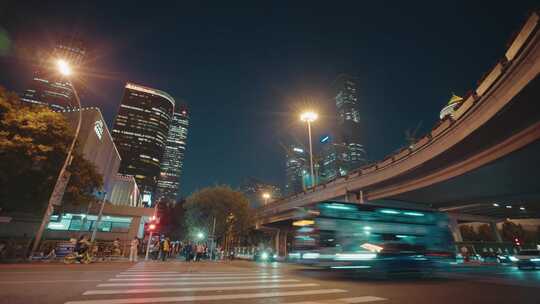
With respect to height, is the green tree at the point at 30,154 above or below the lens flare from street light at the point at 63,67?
below

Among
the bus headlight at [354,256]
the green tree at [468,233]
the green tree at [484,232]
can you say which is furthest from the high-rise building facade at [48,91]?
the green tree at [484,232]

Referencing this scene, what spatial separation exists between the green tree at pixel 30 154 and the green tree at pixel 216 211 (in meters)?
13.9

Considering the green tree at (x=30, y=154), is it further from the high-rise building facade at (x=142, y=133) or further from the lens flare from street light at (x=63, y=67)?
the high-rise building facade at (x=142, y=133)

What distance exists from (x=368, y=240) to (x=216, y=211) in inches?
988

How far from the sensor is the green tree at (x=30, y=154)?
55.0ft

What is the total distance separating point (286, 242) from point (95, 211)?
40.9m

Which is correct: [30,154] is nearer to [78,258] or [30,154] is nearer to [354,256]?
[78,258]

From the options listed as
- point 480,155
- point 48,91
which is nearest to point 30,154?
point 480,155

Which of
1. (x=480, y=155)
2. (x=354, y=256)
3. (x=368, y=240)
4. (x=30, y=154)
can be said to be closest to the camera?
(x=354, y=256)

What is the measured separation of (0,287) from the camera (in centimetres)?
679

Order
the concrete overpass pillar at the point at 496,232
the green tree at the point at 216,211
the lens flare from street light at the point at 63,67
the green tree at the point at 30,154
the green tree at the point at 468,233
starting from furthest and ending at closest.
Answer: the green tree at the point at 468,233, the concrete overpass pillar at the point at 496,232, the green tree at the point at 216,211, the lens flare from street light at the point at 63,67, the green tree at the point at 30,154

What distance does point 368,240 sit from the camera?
11164mm

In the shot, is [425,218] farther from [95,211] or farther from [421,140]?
[95,211]

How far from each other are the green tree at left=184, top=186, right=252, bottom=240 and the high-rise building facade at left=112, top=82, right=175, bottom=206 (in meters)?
117
